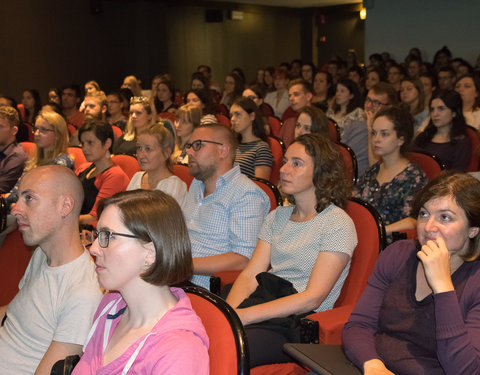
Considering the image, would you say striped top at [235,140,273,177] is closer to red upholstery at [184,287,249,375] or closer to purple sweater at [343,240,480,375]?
purple sweater at [343,240,480,375]

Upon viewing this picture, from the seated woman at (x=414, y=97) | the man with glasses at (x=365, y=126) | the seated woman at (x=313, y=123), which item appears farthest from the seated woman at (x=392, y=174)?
the seated woman at (x=414, y=97)

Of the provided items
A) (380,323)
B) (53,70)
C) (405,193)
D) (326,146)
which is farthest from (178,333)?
(53,70)

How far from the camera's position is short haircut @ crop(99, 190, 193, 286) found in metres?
1.63

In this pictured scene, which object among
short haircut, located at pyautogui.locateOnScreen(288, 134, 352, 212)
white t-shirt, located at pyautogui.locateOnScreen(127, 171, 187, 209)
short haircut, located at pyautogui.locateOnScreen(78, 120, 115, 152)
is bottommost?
white t-shirt, located at pyautogui.locateOnScreen(127, 171, 187, 209)

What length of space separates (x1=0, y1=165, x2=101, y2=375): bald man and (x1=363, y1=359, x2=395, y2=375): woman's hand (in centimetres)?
89

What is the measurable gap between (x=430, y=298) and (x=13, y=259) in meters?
2.06

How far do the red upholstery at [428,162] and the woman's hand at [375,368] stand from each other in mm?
2093

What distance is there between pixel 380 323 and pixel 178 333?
0.84 metres

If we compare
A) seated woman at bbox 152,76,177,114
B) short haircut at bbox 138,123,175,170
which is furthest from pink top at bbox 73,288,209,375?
seated woman at bbox 152,76,177,114

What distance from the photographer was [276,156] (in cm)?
510

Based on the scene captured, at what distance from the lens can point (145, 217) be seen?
1.65 m

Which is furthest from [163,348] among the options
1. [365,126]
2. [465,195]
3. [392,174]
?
[365,126]

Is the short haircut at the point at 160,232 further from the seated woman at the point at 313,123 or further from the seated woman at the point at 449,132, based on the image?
the seated woman at the point at 449,132

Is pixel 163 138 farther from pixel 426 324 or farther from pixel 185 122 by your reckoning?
pixel 426 324
